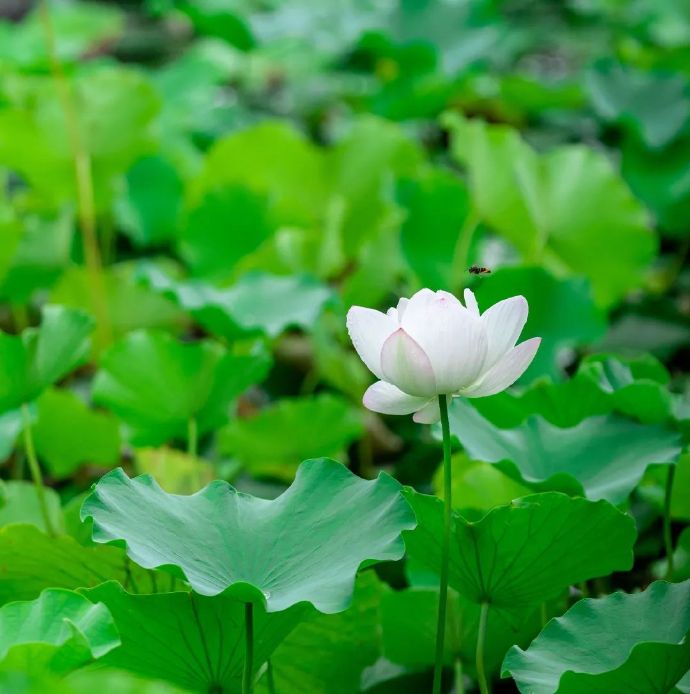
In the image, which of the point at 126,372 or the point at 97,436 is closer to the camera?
the point at 126,372

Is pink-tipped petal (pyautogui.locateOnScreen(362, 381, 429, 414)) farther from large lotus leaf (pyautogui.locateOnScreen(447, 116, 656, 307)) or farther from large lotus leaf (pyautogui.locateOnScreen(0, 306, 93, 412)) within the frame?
large lotus leaf (pyautogui.locateOnScreen(447, 116, 656, 307))

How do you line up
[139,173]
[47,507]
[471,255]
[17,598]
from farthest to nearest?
[139,173] < [471,255] < [47,507] < [17,598]

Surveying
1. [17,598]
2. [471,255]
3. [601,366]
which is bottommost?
[471,255]

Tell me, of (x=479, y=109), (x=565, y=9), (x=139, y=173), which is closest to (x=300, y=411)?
(x=139, y=173)

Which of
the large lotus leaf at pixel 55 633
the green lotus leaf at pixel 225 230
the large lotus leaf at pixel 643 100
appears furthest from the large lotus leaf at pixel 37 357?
the large lotus leaf at pixel 643 100

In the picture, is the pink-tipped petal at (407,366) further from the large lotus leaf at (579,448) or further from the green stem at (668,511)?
the green stem at (668,511)

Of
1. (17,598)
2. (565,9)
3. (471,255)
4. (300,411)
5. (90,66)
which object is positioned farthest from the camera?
(565,9)

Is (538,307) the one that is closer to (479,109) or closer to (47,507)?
(47,507)

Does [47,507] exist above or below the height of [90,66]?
above

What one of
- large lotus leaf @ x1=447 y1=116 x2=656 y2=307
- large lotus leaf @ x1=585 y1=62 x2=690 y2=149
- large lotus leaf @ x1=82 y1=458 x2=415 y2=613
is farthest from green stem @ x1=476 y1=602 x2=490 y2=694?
large lotus leaf @ x1=585 y1=62 x2=690 y2=149
